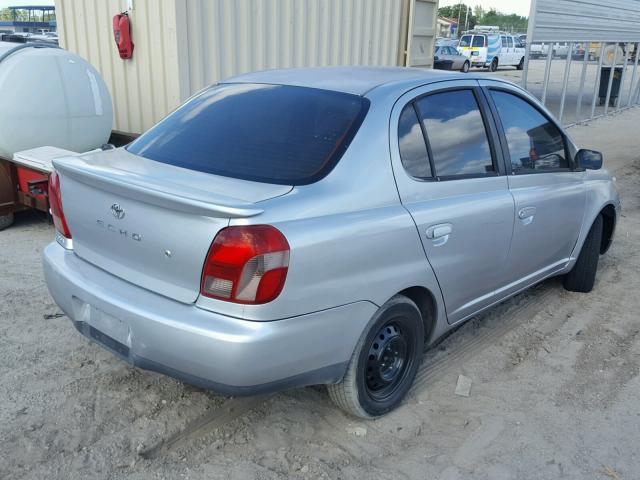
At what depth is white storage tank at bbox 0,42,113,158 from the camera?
5.79 m

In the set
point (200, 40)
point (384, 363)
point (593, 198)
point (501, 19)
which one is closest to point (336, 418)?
point (384, 363)

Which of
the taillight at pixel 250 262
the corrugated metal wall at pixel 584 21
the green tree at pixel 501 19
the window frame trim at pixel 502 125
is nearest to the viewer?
the taillight at pixel 250 262

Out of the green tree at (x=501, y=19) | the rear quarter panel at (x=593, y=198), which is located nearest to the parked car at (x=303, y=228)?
the rear quarter panel at (x=593, y=198)

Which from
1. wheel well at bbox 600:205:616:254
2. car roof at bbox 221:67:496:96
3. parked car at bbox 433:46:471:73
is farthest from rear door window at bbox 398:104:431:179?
parked car at bbox 433:46:471:73

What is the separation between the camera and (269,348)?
2.43m

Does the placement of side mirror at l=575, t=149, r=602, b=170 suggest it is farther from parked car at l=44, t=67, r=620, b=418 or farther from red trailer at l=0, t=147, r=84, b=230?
red trailer at l=0, t=147, r=84, b=230

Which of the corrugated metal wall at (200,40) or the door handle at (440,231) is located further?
the corrugated metal wall at (200,40)

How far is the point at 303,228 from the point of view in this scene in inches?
97.6

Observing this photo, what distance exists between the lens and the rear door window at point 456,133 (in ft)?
10.5

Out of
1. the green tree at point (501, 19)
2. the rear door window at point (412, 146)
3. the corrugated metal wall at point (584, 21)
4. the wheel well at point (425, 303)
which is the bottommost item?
the wheel well at point (425, 303)

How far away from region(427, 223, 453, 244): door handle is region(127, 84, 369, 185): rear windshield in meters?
0.61

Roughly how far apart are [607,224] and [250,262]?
3821 millimetres

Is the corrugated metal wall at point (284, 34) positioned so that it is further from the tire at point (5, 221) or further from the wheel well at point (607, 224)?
the wheel well at point (607, 224)

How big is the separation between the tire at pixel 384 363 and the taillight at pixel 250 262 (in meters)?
0.63
